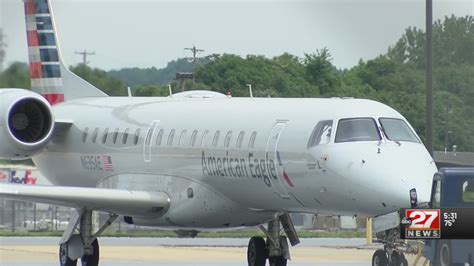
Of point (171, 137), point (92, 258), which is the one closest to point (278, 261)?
point (171, 137)

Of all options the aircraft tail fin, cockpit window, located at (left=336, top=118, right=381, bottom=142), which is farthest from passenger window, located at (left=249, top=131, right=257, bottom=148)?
the aircraft tail fin

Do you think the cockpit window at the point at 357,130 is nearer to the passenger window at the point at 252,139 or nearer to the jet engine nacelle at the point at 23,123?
the passenger window at the point at 252,139

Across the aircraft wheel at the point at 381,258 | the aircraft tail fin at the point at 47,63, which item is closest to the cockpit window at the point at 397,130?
the aircraft wheel at the point at 381,258

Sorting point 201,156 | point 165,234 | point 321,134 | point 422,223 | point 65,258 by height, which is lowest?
point 165,234

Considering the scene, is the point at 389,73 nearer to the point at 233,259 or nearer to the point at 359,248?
the point at 359,248

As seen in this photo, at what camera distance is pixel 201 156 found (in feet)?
86.8

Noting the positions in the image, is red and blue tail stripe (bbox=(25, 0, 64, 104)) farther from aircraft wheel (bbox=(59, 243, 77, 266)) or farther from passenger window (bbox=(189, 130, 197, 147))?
passenger window (bbox=(189, 130, 197, 147))

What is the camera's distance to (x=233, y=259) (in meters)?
32.6

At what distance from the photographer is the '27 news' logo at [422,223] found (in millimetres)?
17859

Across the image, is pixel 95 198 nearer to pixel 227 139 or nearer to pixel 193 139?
pixel 193 139

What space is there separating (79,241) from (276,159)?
16.4 feet

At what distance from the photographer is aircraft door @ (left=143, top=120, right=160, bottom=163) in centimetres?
2791

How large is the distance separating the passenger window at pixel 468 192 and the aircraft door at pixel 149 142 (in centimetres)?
682

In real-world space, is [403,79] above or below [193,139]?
below
